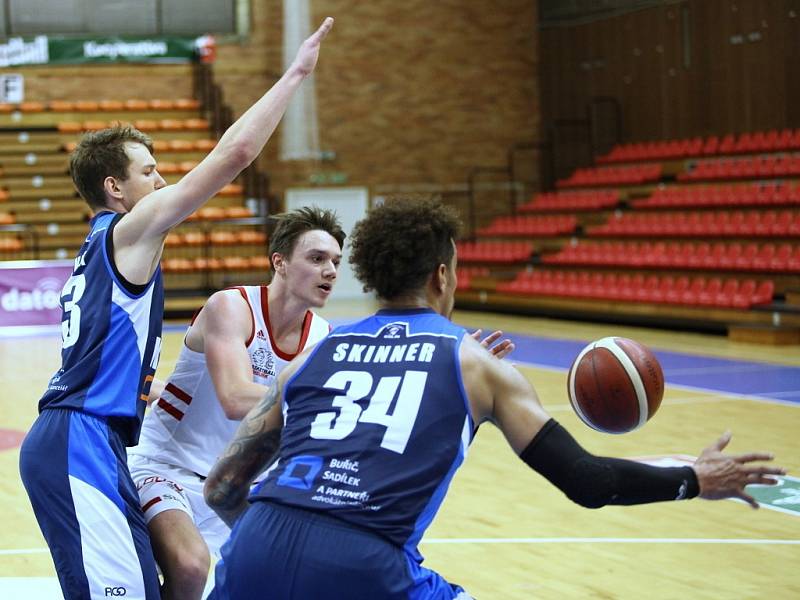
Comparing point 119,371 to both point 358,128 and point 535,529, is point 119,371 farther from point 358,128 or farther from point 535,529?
point 358,128

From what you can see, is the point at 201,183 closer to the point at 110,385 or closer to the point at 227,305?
the point at 110,385

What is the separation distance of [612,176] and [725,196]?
3.59 meters

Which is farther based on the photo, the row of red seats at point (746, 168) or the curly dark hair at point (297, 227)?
the row of red seats at point (746, 168)

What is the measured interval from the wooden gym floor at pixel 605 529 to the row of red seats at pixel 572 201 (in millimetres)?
9404

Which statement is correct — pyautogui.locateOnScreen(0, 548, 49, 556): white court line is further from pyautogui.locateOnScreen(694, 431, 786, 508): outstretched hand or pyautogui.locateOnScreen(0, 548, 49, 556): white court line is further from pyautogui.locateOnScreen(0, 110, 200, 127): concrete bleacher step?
pyautogui.locateOnScreen(0, 110, 200, 127): concrete bleacher step

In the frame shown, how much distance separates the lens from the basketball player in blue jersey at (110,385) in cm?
321

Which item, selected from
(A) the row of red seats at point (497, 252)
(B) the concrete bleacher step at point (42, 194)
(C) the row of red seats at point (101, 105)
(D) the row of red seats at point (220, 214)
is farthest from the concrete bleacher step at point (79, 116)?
(A) the row of red seats at point (497, 252)

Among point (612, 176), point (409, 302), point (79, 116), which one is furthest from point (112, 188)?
point (79, 116)

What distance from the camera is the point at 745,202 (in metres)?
16.3

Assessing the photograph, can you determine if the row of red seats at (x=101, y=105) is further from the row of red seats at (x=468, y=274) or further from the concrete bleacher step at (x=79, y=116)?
the row of red seats at (x=468, y=274)

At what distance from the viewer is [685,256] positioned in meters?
16.2

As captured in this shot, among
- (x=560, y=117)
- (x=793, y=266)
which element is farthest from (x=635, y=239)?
(x=560, y=117)

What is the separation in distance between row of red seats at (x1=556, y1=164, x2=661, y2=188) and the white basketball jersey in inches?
624

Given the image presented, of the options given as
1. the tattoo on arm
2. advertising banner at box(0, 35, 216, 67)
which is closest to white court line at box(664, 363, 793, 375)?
the tattoo on arm
